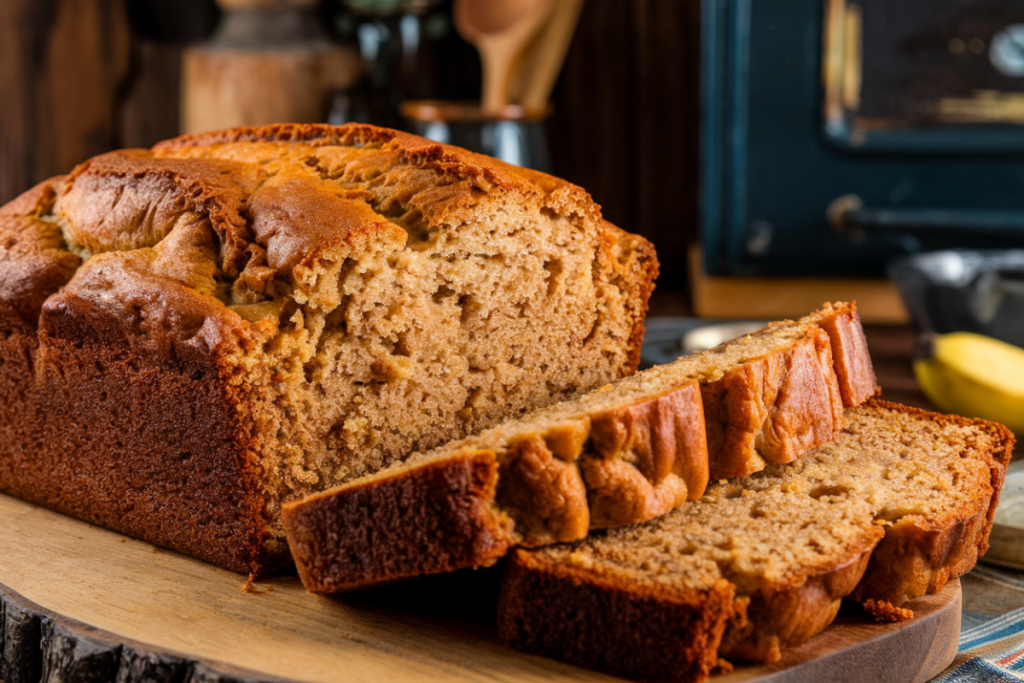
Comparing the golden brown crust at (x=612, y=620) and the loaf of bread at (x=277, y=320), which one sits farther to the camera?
the loaf of bread at (x=277, y=320)

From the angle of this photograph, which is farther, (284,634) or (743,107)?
(743,107)

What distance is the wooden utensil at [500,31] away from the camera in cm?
454

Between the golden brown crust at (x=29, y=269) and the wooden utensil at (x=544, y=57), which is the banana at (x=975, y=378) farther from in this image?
the golden brown crust at (x=29, y=269)

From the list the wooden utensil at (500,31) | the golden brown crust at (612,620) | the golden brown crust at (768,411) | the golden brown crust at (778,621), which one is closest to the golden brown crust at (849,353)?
the golden brown crust at (768,411)

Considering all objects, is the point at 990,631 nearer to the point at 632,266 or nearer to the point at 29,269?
the point at 632,266

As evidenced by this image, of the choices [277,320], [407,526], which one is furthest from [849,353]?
[277,320]

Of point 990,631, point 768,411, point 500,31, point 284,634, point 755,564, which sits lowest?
point 990,631

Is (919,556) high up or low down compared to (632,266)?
down

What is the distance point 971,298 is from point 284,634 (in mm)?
3005

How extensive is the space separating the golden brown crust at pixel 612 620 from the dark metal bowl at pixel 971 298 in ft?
8.71

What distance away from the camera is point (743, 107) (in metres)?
4.47

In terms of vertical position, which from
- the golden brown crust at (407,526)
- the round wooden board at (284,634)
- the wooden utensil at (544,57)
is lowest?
the round wooden board at (284,634)

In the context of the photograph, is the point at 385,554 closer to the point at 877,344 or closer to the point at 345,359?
the point at 345,359

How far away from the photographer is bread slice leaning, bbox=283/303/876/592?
1.66 m
